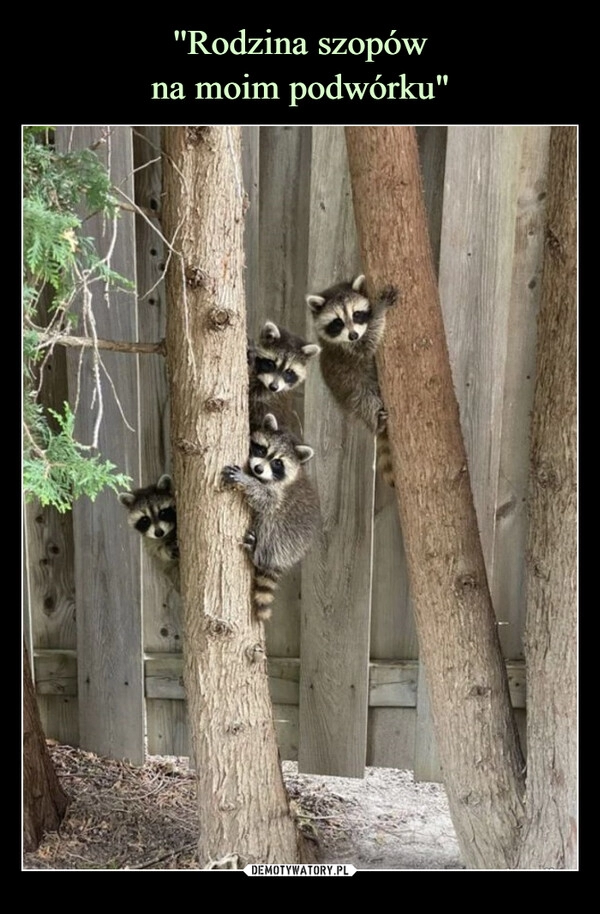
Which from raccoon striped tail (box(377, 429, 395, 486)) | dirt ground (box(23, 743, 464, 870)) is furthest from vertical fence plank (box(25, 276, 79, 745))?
raccoon striped tail (box(377, 429, 395, 486))

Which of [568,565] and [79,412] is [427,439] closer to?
[568,565]

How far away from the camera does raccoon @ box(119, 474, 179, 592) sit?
271 cm

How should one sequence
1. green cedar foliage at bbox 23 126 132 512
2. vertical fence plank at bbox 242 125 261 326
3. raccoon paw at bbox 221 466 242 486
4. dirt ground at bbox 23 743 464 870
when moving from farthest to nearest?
vertical fence plank at bbox 242 125 261 326
dirt ground at bbox 23 743 464 870
raccoon paw at bbox 221 466 242 486
green cedar foliage at bbox 23 126 132 512

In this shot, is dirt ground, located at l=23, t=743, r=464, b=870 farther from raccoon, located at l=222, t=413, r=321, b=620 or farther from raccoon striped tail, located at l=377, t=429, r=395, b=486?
raccoon striped tail, located at l=377, t=429, r=395, b=486

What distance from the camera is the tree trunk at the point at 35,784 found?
8.52ft

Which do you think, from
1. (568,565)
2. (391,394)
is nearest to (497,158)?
(391,394)

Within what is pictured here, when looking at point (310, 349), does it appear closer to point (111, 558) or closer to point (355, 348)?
point (355, 348)

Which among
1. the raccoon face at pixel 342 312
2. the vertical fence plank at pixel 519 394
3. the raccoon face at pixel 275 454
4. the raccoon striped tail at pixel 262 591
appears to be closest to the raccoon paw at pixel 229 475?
the raccoon face at pixel 275 454

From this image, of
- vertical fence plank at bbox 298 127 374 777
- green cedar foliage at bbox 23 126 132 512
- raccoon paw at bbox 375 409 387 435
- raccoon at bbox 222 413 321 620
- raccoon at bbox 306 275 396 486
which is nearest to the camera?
green cedar foliage at bbox 23 126 132 512

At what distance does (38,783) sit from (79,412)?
1.28 meters

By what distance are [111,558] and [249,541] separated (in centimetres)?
93

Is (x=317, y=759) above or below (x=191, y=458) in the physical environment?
below
